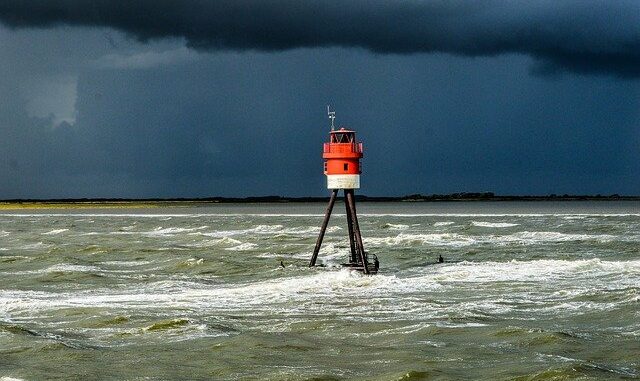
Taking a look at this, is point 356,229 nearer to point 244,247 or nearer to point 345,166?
point 345,166

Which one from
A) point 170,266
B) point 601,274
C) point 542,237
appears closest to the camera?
point 601,274

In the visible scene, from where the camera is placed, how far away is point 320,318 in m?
23.3

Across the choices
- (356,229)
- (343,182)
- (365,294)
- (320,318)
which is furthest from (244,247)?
(320,318)

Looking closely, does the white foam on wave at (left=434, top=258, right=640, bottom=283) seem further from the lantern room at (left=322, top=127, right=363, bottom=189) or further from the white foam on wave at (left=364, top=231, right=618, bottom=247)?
the white foam on wave at (left=364, top=231, right=618, bottom=247)

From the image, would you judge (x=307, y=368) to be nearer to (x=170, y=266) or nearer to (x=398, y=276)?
(x=398, y=276)

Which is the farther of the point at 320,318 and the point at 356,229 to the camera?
the point at 356,229

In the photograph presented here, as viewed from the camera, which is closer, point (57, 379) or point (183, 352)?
point (57, 379)

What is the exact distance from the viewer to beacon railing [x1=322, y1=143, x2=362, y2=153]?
33.4 m

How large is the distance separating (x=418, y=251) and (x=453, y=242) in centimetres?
848

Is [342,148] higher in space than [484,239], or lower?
higher

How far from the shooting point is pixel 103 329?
72.9ft

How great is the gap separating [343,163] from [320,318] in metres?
11.1

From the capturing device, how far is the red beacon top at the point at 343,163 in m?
33.4

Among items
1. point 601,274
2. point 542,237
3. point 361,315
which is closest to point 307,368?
point 361,315
